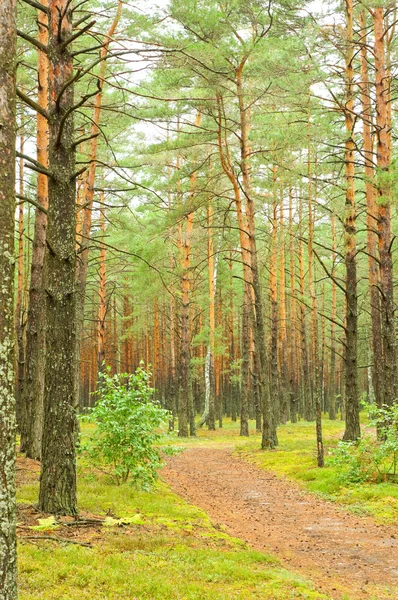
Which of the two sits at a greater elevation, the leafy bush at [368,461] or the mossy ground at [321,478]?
the leafy bush at [368,461]

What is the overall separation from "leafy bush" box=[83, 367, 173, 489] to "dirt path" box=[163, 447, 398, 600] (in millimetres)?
1317

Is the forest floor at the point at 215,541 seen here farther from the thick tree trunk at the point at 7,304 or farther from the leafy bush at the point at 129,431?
the thick tree trunk at the point at 7,304

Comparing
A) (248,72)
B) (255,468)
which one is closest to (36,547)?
(255,468)

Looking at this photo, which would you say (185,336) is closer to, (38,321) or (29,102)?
(38,321)

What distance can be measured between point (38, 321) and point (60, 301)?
5.26 metres

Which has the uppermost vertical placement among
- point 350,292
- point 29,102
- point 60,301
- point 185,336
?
point 29,102

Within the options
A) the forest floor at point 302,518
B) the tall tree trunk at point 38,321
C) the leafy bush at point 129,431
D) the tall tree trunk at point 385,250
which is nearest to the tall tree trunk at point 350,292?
the tall tree trunk at point 385,250

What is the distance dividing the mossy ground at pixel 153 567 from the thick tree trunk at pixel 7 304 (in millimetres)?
1089

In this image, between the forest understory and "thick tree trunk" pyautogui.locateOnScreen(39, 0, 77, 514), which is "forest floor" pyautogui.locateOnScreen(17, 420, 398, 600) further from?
"thick tree trunk" pyautogui.locateOnScreen(39, 0, 77, 514)

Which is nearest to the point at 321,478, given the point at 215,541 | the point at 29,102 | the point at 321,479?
the point at 321,479

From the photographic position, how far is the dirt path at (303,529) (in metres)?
5.99

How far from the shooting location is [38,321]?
453 inches

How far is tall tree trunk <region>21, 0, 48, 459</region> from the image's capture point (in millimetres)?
10875

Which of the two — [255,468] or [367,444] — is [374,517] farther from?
[255,468]
